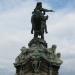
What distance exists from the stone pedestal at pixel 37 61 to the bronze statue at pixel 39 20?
7.53 feet

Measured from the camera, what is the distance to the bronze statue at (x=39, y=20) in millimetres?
32406

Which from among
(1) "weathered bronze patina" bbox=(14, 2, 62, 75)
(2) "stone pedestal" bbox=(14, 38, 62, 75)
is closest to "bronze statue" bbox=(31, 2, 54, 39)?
(1) "weathered bronze patina" bbox=(14, 2, 62, 75)

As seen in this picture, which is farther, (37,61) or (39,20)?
(39,20)

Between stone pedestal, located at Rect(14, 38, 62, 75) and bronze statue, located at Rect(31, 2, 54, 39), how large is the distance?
2.29 m

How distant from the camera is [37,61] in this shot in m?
29.3

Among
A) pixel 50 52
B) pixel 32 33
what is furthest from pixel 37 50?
pixel 32 33

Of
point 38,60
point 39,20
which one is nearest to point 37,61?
point 38,60

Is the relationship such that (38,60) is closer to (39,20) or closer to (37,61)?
(37,61)

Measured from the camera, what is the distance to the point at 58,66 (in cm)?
2991

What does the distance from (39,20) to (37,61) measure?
16.4 ft

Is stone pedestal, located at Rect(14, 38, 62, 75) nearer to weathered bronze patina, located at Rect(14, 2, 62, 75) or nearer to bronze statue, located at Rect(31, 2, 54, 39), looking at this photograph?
weathered bronze patina, located at Rect(14, 2, 62, 75)

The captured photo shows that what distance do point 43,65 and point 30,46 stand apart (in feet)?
9.42

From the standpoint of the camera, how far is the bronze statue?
→ 106ft

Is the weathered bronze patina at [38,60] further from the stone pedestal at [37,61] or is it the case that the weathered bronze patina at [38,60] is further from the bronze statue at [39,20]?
the bronze statue at [39,20]
